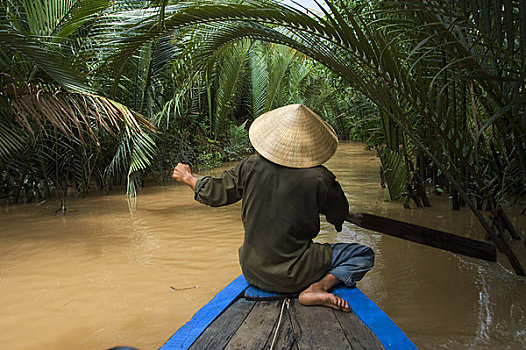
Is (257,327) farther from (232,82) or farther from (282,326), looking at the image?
(232,82)

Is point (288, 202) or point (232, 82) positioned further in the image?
point (232, 82)

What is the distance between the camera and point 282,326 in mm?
1874

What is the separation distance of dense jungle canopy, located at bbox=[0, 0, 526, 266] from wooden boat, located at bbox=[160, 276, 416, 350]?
3.09 ft

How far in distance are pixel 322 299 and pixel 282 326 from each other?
23 centimetres

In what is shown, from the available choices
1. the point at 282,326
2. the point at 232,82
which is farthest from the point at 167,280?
Result: the point at 232,82

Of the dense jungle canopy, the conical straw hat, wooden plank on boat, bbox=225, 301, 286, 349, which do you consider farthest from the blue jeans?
the dense jungle canopy

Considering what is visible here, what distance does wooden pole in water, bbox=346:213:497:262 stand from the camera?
2293 millimetres

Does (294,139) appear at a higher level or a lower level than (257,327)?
higher

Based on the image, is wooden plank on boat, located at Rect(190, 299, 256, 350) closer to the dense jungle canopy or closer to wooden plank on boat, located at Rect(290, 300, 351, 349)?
wooden plank on boat, located at Rect(290, 300, 351, 349)

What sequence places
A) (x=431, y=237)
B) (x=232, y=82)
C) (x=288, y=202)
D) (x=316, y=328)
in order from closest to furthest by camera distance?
(x=316, y=328), (x=288, y=202), (x=431, y=237), (x=232, y=82)

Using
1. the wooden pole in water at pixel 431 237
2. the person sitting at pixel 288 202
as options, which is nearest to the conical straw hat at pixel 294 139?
the person sitting at pixel 288 202

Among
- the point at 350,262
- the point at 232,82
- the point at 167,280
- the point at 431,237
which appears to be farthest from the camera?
the point at 232,82

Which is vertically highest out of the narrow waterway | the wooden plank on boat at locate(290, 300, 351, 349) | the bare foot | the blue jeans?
the blue jeans

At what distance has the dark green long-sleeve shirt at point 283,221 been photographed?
2105 millimetres
